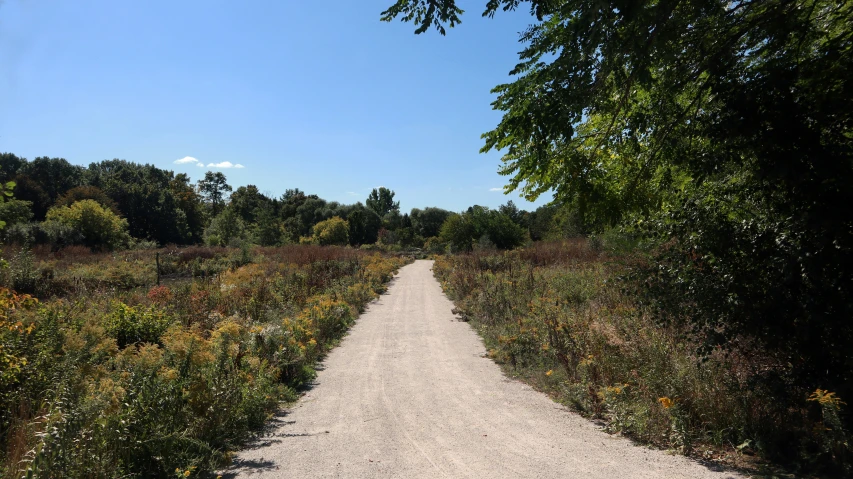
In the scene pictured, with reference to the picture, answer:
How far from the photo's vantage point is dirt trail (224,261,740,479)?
4.13m

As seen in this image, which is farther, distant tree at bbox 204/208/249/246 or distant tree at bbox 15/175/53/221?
distant tree at bbox 15/175/53/221

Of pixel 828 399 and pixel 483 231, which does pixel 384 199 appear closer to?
pixel 483 231

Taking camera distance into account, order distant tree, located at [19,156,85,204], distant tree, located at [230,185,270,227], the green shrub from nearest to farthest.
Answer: the green shrub, distant tree, located at [19,156,85,204], distant tree, located at [230,185,270,227]

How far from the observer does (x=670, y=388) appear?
5.06m

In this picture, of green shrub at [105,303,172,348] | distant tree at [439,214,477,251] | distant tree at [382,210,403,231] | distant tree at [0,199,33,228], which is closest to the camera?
distant tree at [0,199,33,228]

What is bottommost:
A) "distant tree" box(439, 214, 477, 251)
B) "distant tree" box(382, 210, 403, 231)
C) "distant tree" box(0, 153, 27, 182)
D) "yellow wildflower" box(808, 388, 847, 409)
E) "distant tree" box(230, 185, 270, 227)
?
"yellow wildflower" box(808, 388, 847, 409)

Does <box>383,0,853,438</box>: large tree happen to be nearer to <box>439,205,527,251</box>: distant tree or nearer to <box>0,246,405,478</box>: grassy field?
<box>0,246,405,478</box>: grassy field

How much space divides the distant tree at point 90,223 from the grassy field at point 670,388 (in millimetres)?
41016

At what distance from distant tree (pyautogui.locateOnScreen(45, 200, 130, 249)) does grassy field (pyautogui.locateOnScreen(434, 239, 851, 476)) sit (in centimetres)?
4102

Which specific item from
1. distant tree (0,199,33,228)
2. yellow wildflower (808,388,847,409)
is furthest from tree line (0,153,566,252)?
yellow wildflower (808,388,847,409)

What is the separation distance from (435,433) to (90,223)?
A: 44.7 m

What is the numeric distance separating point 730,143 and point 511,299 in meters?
9.12

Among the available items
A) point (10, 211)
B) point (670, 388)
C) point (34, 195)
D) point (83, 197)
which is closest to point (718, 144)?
point (670, 388)

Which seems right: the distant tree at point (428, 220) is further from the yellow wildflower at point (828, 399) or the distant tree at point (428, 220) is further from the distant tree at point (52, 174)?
the yellow wildflower at point (828, 399)
